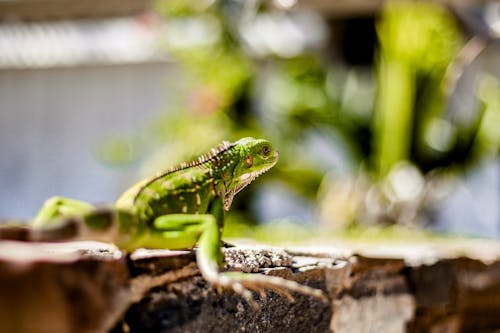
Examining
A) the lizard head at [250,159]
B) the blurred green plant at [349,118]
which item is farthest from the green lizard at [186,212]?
the blurred green plant at [349,118]

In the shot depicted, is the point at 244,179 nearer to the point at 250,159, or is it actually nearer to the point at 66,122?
the point at 250,159

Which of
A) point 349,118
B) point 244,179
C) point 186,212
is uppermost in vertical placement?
point 349,118

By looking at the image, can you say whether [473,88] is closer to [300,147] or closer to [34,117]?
[300,147]

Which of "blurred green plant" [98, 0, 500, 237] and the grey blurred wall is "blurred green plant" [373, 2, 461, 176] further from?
the grey blurred wall

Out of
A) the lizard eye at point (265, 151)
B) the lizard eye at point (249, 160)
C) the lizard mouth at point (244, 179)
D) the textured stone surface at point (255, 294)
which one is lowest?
the textured stone surface at point (255, 294)

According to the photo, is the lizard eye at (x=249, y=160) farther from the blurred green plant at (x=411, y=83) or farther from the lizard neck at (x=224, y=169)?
the blurred green plant at (x=411, y=83)

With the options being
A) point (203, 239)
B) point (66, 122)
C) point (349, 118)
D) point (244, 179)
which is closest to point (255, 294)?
point (244, 179)

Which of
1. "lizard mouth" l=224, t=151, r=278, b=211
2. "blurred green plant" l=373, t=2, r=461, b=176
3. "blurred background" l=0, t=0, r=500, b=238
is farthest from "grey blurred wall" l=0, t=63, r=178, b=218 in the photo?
"lizard mouth" l=224, t=151, r=278, b=211
